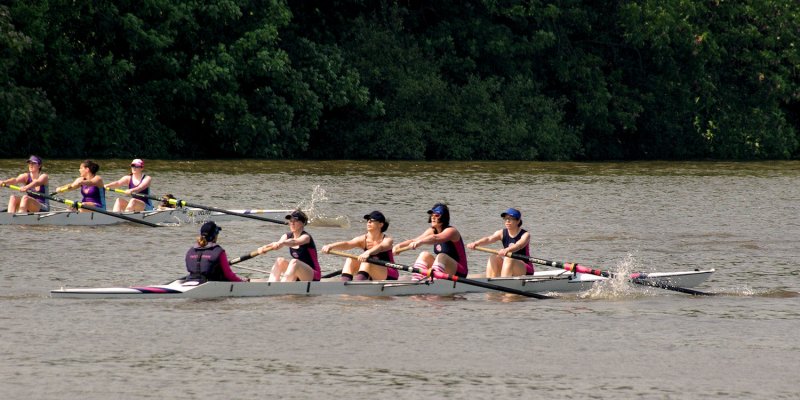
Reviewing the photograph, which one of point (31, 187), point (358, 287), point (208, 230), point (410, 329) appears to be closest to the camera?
point (410, 329)

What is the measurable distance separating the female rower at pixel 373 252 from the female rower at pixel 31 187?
11.5 meters

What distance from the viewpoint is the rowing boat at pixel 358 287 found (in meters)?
19.8

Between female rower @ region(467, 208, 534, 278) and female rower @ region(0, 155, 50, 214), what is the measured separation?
1248 centimetres

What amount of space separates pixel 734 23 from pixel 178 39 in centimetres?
2911

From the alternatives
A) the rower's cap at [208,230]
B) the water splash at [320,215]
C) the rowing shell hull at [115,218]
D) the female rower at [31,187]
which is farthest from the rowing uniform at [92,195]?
the rower's cap at [208,230]

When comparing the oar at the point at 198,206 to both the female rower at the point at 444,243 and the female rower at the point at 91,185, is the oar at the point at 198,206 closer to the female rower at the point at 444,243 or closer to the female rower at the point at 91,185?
the female rower at the point at 91,185

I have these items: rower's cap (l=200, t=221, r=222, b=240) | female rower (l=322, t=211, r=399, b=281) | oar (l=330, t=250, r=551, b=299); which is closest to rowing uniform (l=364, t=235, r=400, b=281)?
female rower (l=322, t=211, r=399, b=281)

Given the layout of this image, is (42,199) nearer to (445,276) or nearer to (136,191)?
(136,191)

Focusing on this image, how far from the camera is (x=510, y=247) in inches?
858

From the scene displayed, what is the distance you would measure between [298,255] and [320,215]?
45.8 ft

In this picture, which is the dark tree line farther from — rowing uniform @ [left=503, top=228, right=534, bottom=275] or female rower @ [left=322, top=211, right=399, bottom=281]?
rowing uniform @ [left=503, top=228, right=534, bottom=275]

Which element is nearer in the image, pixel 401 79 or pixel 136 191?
pixel 136 191

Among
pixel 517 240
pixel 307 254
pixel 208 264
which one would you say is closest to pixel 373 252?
pixel 307 254

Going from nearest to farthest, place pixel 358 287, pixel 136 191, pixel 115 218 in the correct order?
1. pixel 358 287
2. pixel 115 218
3. pixel 136 191
